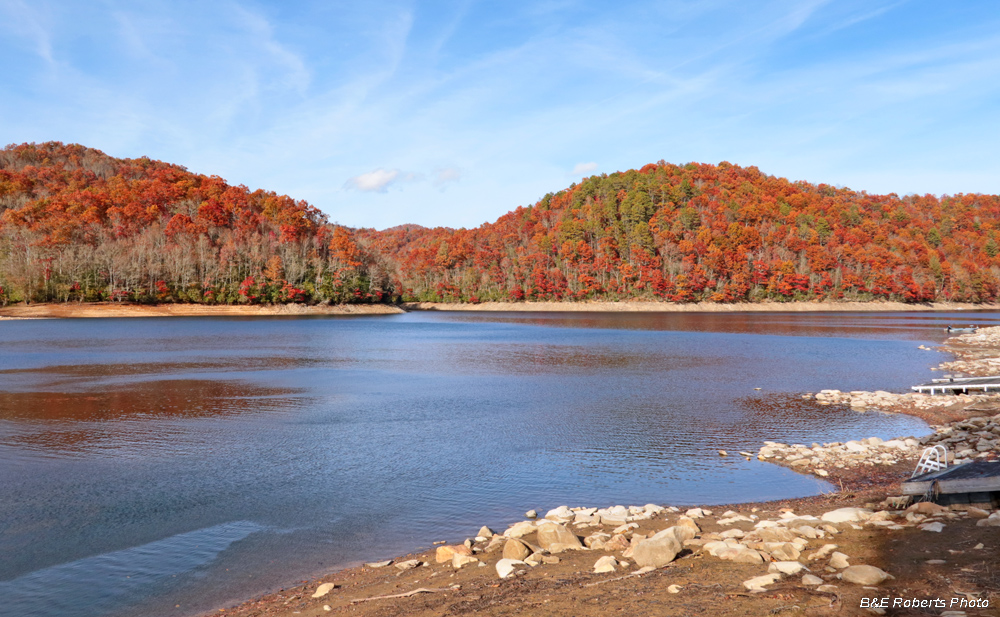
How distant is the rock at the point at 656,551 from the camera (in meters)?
6.39

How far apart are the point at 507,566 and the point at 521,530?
5.14ft

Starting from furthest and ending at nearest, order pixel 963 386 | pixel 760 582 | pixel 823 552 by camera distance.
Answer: pixel 963 386 → pixel 823 552 → pixel 760 582

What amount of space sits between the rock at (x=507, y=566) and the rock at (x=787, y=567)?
2.51 meters

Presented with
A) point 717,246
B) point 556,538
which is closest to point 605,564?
point 556,538

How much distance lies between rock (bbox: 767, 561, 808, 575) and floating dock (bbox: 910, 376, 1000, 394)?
19066mm

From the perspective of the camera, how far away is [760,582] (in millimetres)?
5449

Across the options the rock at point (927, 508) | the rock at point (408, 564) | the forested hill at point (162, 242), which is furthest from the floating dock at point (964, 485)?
the forested hill at point (162, 242)

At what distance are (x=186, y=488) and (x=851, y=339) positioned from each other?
48.8 meters

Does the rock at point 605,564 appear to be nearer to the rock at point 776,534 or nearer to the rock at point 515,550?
the rock at point 515,550

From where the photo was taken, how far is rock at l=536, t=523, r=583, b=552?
732cm

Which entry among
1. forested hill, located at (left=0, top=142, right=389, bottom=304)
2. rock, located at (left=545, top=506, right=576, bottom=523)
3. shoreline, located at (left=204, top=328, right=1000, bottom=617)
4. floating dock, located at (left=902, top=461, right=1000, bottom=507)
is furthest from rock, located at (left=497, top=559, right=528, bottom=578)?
forested hill, located at (left=0, top=142, right=389, bottom=304)

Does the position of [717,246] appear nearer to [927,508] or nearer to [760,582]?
[927,508]

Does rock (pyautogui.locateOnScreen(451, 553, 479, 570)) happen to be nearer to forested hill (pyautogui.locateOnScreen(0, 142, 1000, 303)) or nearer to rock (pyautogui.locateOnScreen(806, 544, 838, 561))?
rock (pyautogui.locateOnScreen(806, 544, 838, 561))

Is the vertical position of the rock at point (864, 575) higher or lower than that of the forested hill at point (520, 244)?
lower
